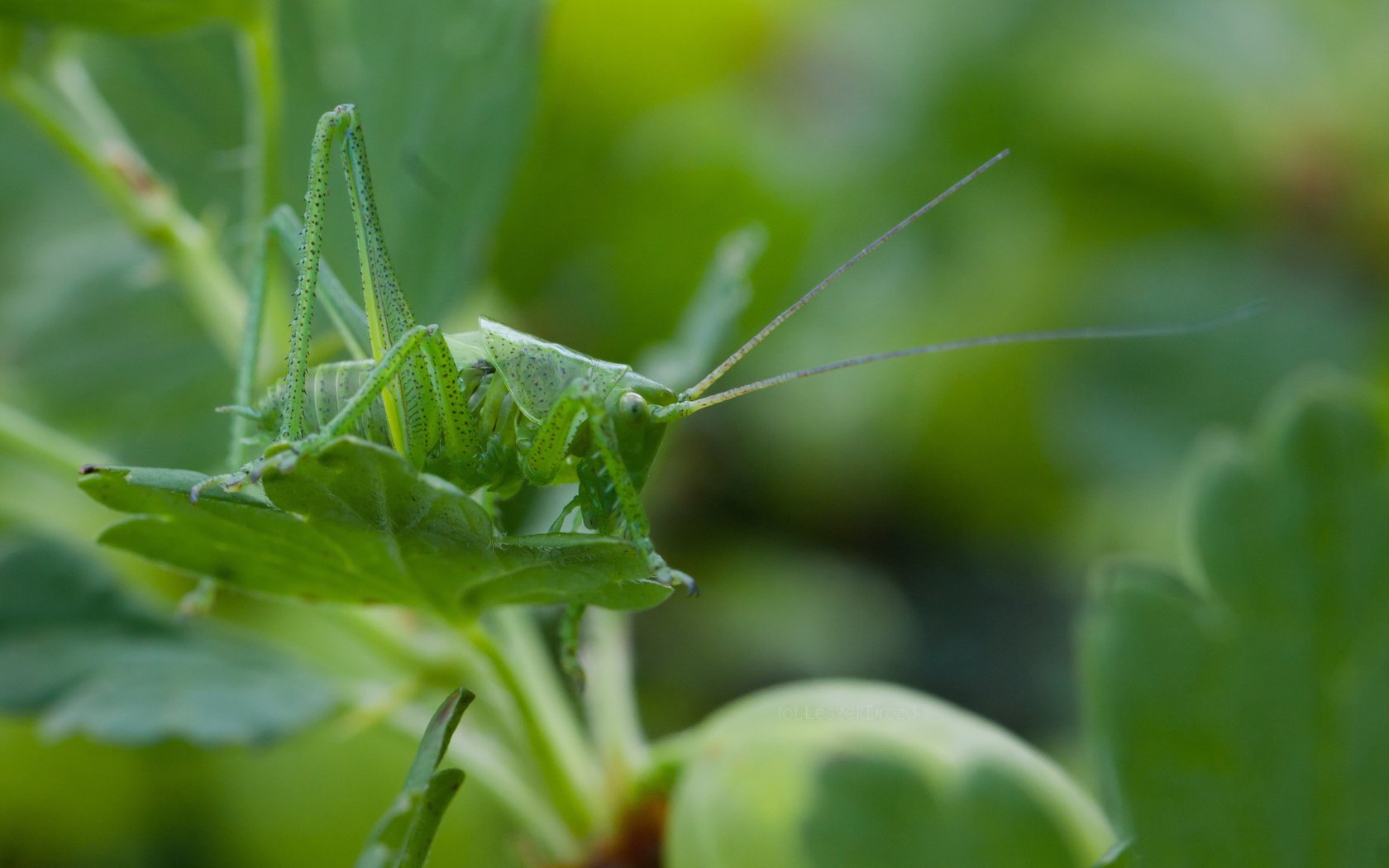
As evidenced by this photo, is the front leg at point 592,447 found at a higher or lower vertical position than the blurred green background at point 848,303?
lower

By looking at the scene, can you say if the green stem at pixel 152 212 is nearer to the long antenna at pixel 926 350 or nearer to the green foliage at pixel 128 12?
the green foliage at pixel 128 12

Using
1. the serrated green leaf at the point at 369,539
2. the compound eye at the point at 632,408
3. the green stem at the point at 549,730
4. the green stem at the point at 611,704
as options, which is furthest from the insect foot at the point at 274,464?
the green stem at the point at 611,704

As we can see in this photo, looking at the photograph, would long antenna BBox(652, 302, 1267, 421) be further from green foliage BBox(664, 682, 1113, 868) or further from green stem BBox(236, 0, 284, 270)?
green stem BBox(236, 0, 284, 270)

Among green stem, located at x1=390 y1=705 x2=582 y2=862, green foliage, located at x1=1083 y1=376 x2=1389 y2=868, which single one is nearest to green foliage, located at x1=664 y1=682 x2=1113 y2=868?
green foliage, located at x1=1083 y1=376 x2=1389 y2=868

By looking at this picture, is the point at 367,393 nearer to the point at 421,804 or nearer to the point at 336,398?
the point at 336,398

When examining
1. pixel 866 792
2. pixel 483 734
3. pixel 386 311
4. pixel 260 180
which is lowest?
pixel 866 792

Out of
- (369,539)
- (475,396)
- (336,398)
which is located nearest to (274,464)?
(369,539)

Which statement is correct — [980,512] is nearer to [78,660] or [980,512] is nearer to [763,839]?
[763,839]
